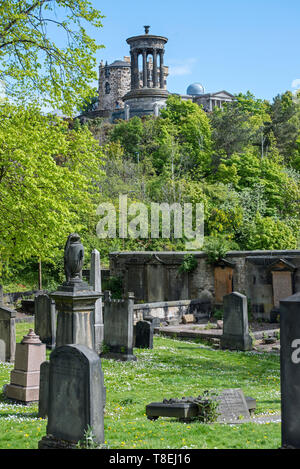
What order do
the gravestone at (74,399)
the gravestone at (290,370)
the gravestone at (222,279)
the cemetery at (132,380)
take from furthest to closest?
1. the gravestone at (222,279)
2. the cemetery at (132,380)
3. the gravestone at (74,399)
4. the gravestone at (290,370)

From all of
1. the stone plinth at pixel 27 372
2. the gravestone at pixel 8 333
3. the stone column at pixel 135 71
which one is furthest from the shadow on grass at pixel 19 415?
the stone column at pixel 135 71

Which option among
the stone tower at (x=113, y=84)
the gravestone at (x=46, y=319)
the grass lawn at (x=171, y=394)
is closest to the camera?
the grass lawn at (x=171, y=394)

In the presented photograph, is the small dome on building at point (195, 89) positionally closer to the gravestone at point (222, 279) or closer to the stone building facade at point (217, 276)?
the stone building facade at point (217, 276)

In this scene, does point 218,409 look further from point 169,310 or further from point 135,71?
point 135,71

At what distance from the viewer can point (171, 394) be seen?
39.8ft

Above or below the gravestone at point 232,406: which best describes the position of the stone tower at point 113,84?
above

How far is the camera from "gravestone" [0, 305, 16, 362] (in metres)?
16.1

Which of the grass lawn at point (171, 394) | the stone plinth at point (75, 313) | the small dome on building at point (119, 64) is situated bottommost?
the grass lawn at point (171, 394)

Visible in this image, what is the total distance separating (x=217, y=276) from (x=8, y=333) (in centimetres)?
1272

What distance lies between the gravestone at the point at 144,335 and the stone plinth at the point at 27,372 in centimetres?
715

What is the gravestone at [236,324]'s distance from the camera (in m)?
18.7

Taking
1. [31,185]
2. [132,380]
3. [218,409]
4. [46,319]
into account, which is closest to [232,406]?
[218,409]

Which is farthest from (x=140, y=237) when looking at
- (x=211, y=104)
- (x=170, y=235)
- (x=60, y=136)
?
(x=211, y=104)

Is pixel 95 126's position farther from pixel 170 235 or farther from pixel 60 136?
pixel 60 136
